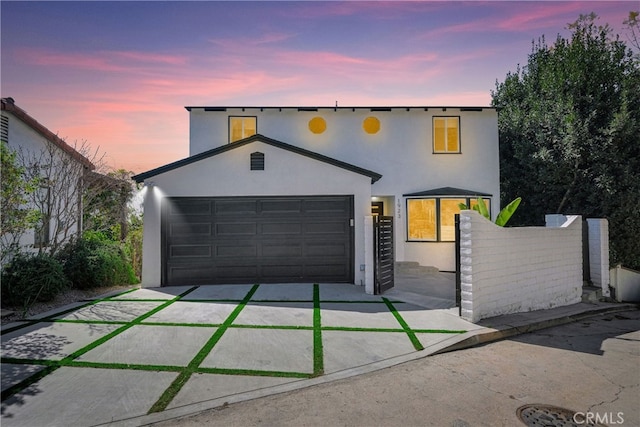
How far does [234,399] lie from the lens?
3.59 metres

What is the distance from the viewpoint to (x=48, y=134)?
1035cm

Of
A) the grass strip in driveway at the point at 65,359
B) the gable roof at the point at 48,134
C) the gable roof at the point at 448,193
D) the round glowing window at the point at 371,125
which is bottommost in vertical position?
the grass strip in driveway at the point at 65,359

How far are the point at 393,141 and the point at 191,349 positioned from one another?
412 inches

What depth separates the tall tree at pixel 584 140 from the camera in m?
11.7

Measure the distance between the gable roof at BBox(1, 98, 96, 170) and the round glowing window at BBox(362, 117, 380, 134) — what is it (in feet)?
30.7

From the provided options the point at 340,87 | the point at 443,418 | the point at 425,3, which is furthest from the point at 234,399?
the point at 340,87

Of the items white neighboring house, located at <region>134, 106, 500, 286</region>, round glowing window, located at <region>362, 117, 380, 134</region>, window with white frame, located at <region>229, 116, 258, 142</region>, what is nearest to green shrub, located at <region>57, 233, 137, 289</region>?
white neighboring house, located at <region>134, 106, 500, 286</region>

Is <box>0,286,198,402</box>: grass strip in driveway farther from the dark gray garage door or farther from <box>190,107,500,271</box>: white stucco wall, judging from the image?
<box>190,107,500,271</box>: white stucco wall

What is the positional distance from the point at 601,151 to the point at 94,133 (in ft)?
55.5

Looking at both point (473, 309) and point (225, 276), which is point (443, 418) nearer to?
point (473, 309)

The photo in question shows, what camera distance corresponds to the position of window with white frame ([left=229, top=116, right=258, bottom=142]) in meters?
13.1

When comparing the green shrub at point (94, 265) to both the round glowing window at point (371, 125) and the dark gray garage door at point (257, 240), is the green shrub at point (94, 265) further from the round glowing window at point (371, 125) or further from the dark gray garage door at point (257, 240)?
the round glowing window at point (371, 125)

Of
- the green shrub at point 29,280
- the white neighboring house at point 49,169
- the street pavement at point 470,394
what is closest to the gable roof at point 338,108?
the white neighboring house at point 49,169

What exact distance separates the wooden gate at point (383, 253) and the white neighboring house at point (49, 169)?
26.0 ft
